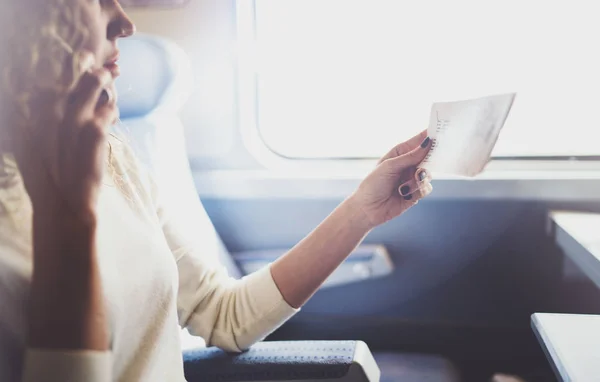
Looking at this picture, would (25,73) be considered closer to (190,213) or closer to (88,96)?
(88,96)

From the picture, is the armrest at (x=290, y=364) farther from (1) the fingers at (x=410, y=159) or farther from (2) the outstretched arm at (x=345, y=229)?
(1) the fingers at (x=410, y=159)

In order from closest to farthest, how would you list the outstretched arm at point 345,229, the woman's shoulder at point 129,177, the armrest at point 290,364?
1. the woman's shoulder at point 129,177
2. the armrest at point 290,364
3. the outstretched arm at point 345,229

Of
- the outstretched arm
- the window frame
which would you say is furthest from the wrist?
the window frame

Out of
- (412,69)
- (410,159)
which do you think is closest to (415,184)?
(410,159)

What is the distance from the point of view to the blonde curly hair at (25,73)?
0.37 metres

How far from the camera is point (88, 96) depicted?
16.3 inches

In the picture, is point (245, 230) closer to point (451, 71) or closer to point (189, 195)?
point (189, 195)

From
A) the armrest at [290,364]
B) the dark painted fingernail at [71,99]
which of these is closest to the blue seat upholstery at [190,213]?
the armrest at [290,364]

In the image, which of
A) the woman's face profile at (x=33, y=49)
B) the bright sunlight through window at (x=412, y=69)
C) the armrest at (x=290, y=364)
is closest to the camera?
the woman's face profile at (x=33, y=49)

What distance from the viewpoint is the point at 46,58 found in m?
0.39

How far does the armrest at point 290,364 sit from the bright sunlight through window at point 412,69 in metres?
0.76

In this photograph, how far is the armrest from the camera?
0.77 m

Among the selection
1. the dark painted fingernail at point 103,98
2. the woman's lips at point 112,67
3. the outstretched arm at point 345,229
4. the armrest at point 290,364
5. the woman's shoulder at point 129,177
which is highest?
the woman's lips at point 112,67

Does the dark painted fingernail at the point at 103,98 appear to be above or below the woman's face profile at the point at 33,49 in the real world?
below
